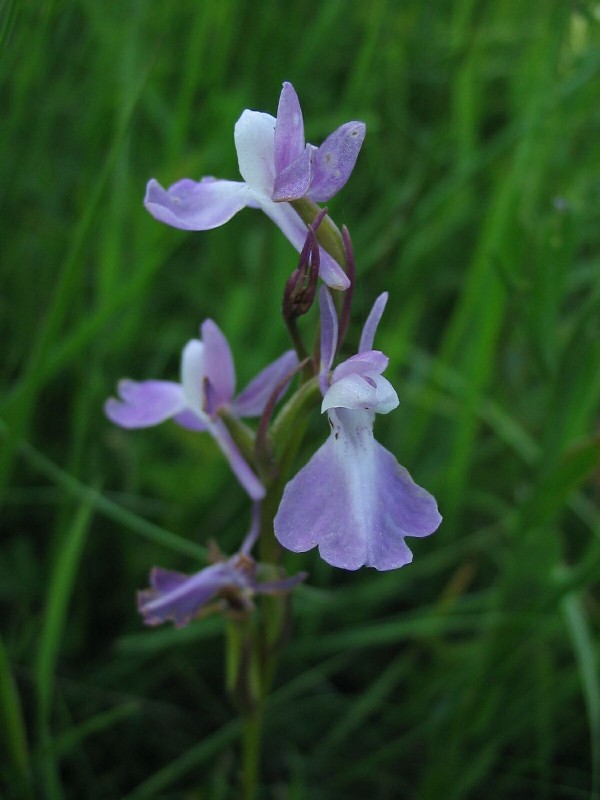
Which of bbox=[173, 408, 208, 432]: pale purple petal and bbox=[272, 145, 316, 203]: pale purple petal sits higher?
bbox=[272, 145, 316, 203]: pale purple petal

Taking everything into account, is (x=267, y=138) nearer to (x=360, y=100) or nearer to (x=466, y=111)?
(x=360, y=100)

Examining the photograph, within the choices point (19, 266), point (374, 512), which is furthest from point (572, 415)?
point (19, 266)

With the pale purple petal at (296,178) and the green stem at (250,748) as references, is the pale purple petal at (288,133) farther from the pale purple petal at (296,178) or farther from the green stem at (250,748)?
the green stem at (250,748)

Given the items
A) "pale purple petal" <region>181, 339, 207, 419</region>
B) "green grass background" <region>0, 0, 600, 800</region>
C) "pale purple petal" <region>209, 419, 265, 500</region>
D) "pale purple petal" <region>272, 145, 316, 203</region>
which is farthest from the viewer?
"green grass background" <region>0, 0, 600, 800</region>

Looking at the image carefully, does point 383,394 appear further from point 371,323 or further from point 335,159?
point 335,159

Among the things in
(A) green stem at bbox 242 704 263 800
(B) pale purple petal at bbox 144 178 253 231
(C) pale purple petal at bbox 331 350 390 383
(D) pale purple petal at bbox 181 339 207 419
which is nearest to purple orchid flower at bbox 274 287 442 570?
(C) pale purple petal at bbox 331 350 390 383

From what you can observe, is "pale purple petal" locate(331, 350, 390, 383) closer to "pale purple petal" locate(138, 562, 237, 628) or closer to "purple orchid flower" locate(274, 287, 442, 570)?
"purple orchid flower" locate(274, 287, 442, 570)
